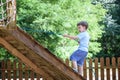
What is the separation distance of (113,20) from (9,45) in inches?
647

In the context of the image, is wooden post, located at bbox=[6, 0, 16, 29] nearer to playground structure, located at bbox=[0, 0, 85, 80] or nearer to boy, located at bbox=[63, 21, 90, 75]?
playground structure, located at bbox=[0, 0, 85, 80]

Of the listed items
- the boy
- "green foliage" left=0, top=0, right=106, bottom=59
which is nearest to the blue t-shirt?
the boy

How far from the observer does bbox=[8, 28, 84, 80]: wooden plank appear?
6.16m

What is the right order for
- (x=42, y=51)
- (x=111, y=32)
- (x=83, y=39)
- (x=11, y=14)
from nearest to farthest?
(x=11, y=14) → (x=42, y=51) → (x=83, y=39) → (x=111, y=32)

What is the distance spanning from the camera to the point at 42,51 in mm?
6609

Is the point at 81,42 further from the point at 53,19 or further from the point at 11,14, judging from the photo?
the point at 53,19

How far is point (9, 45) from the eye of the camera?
266 inches

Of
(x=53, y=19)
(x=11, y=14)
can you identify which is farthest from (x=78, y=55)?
(x=53, y=19)

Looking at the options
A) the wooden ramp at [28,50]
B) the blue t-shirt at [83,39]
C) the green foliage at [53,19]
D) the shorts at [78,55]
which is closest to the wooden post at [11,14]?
the wooden ramp at [28,50]

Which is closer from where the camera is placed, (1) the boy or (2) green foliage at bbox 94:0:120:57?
(1) the boy

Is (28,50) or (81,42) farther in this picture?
(81,42)

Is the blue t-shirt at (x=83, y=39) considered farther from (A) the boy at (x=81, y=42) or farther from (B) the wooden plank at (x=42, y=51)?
(B) the wooden plank at (x=42, y=51)

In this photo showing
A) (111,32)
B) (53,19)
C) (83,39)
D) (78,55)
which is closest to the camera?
(83,39)

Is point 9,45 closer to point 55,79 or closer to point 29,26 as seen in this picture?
point 55,79
